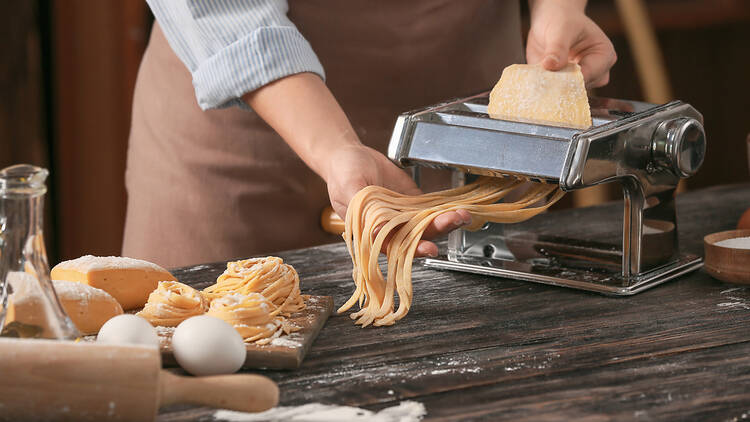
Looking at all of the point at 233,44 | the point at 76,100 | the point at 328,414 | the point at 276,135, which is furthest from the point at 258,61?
the point at 76,100

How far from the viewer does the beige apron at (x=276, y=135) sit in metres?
1.79

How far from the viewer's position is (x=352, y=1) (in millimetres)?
1752

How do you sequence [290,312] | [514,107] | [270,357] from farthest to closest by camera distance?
1. [514,107]
2. [290,312]
3. [270,357]

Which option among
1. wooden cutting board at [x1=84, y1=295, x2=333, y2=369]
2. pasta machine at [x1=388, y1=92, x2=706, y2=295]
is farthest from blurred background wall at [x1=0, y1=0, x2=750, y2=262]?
wooden cutting board at [x1=84, y1=295, x2=333, y2=369]

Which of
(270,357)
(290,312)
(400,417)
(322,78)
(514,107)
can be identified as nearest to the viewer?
(400,417)

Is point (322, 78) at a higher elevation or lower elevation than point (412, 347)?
higher

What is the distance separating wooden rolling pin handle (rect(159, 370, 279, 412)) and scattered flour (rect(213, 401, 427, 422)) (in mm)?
36

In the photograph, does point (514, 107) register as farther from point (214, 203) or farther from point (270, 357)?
point (214, 203)

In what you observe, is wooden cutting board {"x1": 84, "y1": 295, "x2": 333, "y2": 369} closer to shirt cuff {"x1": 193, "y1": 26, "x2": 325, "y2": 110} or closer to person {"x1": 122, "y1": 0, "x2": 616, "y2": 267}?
shirt cuff {"x1": 193, "y1": 26, "x2": 325, "y2": 110}

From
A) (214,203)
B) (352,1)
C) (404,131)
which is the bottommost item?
(214,203)

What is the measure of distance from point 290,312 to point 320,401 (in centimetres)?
24

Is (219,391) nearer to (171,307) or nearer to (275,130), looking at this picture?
(171,307)

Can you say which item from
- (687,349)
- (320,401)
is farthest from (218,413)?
(687,349)

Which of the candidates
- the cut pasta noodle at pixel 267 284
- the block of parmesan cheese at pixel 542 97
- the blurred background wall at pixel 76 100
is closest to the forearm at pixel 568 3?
the block of parmesan cheese at pixel 542 97
